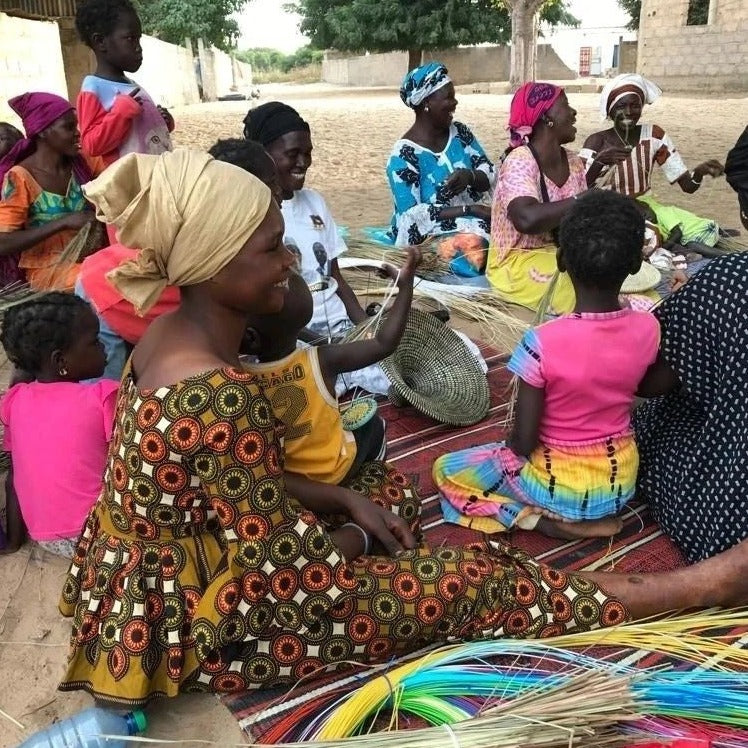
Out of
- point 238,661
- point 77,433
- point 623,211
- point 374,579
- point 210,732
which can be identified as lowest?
point 210,732

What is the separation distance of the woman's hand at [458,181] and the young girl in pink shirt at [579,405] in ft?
7.89

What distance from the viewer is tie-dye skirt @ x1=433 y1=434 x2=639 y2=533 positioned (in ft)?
7.32

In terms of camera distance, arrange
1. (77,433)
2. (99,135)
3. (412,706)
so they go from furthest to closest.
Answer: (99,135) → (77,433) → (412,706)

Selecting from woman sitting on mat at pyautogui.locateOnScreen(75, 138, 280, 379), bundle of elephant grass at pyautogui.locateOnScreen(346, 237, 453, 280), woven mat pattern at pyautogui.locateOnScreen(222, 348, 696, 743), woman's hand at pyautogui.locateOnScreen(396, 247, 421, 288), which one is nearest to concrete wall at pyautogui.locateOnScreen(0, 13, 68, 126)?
bundle of elephant grass at pyautogui.locateOnScreen(346, 237, 453, 280)

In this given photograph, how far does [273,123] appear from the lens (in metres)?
2.88

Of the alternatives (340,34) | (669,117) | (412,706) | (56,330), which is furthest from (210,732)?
(340,34)

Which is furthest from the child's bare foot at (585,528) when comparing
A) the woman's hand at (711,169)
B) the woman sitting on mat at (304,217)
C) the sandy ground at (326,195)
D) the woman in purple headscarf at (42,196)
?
the woman's hand at (711,169)

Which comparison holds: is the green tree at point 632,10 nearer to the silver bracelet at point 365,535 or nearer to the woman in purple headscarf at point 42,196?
the woman in purple headscarf at point 42,196

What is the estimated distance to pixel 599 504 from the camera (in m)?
2.25

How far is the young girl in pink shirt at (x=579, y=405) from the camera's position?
2.06 m

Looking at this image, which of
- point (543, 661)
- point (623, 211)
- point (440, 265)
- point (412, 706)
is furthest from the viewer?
point (440, 265)

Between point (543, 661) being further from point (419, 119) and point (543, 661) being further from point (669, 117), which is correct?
point (669, 117)

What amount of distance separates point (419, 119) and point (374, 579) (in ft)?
12.1

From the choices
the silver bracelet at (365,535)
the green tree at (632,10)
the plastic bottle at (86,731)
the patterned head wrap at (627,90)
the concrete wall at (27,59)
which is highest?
the green tree at (632,10)
